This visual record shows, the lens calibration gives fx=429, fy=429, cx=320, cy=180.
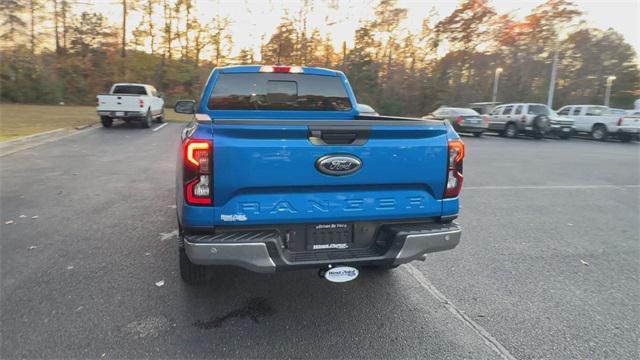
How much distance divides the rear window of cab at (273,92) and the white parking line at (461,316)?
2097 mm

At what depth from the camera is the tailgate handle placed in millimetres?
2811

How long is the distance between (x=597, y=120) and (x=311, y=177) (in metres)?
23.7

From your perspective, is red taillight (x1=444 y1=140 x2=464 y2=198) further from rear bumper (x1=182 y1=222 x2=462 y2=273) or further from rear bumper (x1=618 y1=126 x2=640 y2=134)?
rear bumper (x1=618 y1=126 x2=640 y2=134)

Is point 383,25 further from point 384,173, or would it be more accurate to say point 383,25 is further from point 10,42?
point 384,173

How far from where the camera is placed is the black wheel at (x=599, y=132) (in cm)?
2144

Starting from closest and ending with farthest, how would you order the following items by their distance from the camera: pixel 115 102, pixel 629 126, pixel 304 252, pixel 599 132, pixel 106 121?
pixel 304 252 → pixel 115 102 → pixel 106 121 → pixel 629 126 → pixel 599 132

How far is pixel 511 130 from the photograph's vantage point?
21562 mm

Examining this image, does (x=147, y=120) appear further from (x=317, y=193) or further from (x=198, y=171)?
(x=317, y=193)

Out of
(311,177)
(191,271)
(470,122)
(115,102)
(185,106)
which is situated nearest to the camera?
(311,177)

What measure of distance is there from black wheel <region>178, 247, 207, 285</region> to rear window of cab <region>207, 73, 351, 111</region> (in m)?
1.83

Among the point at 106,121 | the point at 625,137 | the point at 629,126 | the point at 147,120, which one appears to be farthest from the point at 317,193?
the point at 625,137

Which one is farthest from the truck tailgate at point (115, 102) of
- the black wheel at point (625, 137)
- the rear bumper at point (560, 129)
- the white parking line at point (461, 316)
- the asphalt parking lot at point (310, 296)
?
the black wheel at point (625, 137)

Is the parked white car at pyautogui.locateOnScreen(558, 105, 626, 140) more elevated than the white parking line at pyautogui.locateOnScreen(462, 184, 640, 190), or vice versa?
the parked white car at pyautogui.locateOnScreen(558, 105, 626, 140)

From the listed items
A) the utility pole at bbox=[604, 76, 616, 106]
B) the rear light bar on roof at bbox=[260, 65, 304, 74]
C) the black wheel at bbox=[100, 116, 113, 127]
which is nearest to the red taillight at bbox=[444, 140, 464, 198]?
the rear light bar on roof at bbox=[260, 65, 304, 74]
